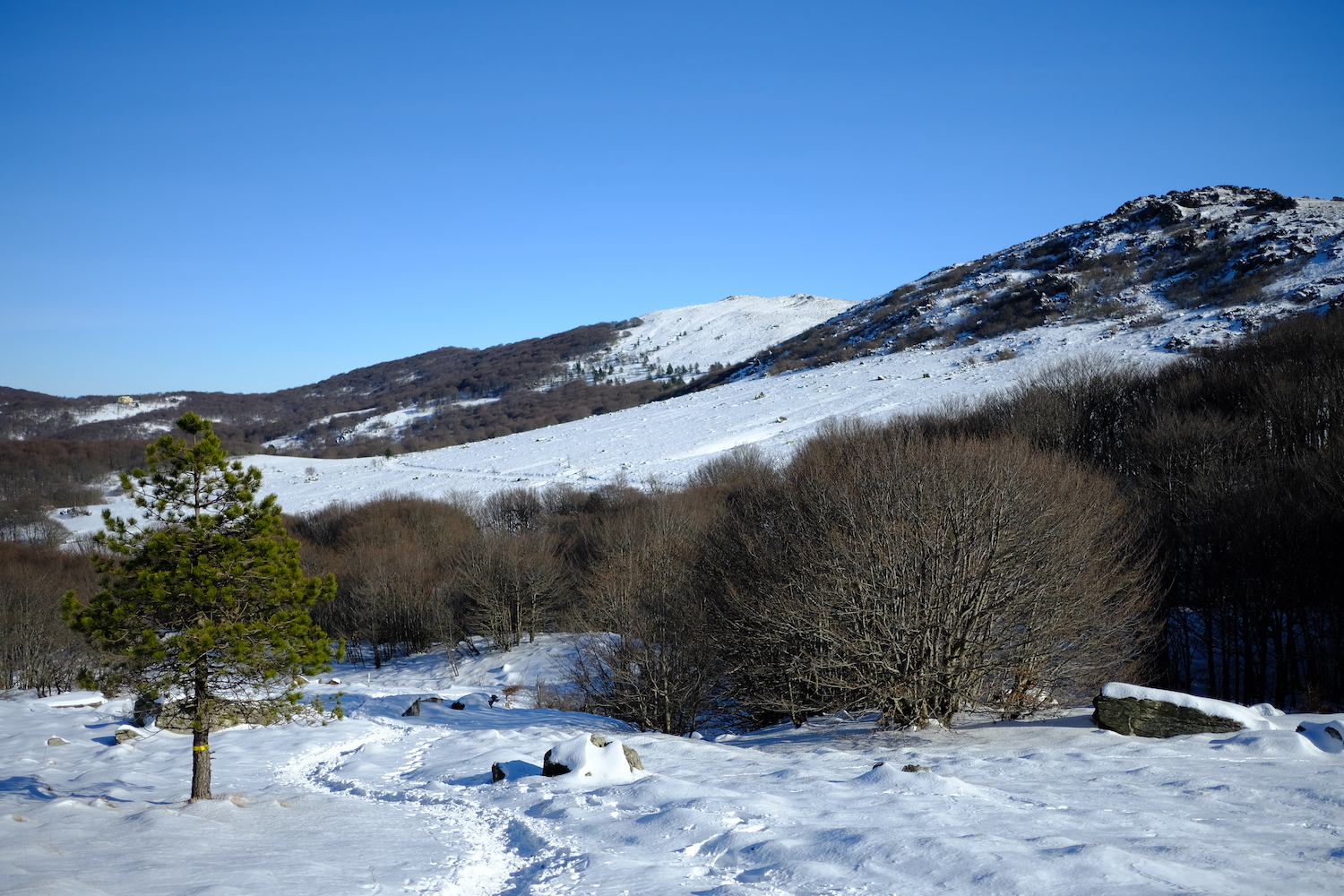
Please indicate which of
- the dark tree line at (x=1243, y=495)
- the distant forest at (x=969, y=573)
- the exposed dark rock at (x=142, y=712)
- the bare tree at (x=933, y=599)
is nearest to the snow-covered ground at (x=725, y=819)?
the bare tree at (x=933, y=599)

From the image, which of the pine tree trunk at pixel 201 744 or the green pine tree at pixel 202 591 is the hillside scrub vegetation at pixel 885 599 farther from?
the pine tree trunk at pixel 201 744

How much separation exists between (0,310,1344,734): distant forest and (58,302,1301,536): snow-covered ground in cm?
652

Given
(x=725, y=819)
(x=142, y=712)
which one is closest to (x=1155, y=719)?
(x=725, y=819)

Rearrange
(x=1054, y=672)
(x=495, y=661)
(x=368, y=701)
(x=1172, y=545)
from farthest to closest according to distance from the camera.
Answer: (x=495, y=661), (x=1172, y=545), (x=368, y=701), (x=1054, y=672)

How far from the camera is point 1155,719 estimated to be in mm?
14531

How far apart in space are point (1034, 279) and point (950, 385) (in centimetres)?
3978

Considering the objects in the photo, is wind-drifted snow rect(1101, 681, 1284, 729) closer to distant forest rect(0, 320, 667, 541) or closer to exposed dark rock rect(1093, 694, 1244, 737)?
exposed dark rock rect(1093, 694, 1244, 737)

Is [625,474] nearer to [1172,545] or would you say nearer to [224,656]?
[1172,545]

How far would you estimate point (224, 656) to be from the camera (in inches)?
486

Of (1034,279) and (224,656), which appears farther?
(1034,279)

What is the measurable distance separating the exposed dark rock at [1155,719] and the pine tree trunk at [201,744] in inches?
621

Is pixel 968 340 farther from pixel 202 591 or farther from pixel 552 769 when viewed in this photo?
pixel 202 591

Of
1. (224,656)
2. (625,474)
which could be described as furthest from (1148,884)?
(625,474)

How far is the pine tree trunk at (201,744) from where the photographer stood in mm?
12211
